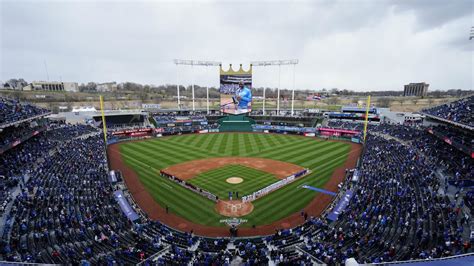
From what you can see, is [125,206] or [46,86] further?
[46,86]

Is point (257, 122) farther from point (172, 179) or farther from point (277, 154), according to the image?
point (172, 179)

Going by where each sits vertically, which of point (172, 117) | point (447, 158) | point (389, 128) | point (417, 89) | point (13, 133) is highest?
point (417, 89)

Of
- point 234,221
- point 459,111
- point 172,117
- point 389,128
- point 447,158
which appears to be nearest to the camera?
point 234,221

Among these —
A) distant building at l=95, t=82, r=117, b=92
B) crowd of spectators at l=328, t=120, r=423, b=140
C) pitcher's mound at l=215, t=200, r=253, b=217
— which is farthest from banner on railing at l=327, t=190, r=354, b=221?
distant building at l=95, t=82, r=117, b=92

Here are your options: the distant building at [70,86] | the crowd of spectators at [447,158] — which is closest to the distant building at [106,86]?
the distant building at [70,86]

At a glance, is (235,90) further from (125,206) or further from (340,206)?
(340,206)

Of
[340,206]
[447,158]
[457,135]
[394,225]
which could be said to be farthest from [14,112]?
[457,135]
